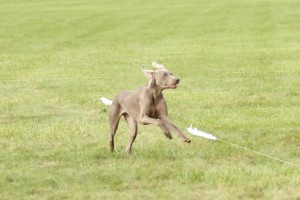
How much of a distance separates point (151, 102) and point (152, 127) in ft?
9.81

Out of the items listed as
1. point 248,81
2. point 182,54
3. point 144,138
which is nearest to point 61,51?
point 182,54

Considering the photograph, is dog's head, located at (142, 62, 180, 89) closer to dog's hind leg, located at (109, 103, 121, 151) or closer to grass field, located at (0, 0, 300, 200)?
dog's hind leg, located at (109, 103, 121, 151)

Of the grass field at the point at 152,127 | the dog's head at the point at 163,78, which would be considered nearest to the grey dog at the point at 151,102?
the dog's head at the point at 163,78

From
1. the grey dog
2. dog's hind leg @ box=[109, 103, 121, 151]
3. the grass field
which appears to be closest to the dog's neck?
the grey dog

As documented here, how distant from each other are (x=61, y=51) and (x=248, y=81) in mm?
9642

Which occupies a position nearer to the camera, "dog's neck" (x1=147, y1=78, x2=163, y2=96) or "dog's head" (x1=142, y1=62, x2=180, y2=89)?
"dog's head" (x1=142, y1=62, x2=180, y2=89)

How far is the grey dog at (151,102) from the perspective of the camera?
8.66m

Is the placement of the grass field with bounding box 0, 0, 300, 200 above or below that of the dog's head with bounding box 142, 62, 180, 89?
below

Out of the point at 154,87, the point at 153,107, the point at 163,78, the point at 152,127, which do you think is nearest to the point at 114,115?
the point at 153,107

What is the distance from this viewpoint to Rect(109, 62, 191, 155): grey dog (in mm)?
8664

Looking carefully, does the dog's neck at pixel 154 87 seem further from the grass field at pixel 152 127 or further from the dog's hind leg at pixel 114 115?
the grass field at pixel 152 127

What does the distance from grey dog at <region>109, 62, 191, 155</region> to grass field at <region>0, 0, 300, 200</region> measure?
0.59m

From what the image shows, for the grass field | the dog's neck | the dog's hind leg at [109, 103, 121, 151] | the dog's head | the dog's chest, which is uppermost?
the dog's head

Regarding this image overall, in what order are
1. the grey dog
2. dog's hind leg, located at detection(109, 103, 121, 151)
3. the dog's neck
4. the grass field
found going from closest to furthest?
the grass field < the grey dog < the dog's neck < dog's hind leg, located at detection(109, 103, 121, 151)
